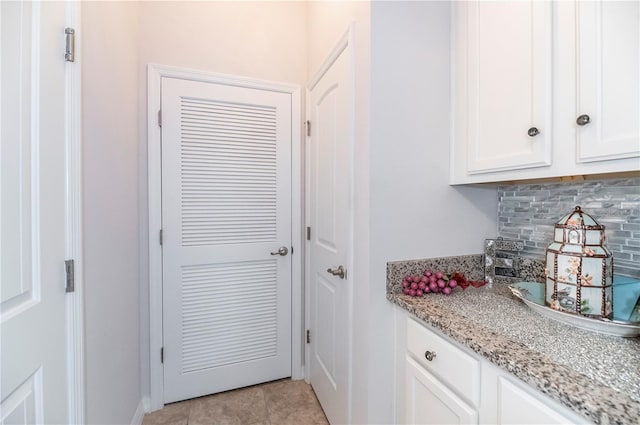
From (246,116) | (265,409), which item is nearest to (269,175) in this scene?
(246,116)

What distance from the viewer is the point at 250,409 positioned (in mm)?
1725

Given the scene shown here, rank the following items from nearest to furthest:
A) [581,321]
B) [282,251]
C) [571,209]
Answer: [581,321] → [571,209] → [282,251]

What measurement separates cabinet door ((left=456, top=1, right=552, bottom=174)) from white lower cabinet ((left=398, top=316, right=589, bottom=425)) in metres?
0.67

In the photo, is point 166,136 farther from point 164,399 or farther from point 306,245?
point 164,399

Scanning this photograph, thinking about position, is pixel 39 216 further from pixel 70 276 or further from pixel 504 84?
pixel 504 84

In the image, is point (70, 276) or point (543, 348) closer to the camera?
point (543, 348)

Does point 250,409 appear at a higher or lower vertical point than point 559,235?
lower

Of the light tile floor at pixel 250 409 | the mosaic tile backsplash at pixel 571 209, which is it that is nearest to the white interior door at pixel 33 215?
the light tile floor at pixel 250 409

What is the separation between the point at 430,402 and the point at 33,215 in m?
1.34

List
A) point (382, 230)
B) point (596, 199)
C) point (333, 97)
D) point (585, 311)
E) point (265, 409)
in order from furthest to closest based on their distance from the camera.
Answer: point (265, 409)
point (333, 97)
point (382, 230)
point (596, 199)
point (585, 311)

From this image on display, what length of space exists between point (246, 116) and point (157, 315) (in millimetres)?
1385

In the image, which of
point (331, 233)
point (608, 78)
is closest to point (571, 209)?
point (608, 78)

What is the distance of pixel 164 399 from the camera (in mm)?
1753

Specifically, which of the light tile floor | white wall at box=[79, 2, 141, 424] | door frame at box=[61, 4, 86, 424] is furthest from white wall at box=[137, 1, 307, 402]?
door frame at box=[61, 4, 86, 424]
